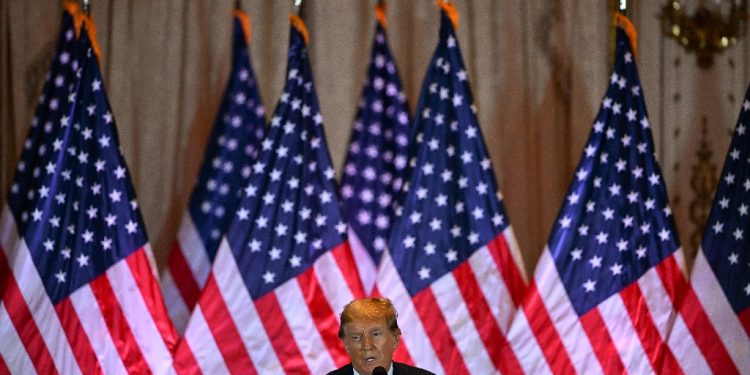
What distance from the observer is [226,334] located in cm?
688

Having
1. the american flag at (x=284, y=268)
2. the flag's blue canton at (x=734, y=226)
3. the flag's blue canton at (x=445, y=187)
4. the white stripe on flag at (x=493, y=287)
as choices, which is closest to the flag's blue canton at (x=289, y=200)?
the american flag at (x=284, y=268)

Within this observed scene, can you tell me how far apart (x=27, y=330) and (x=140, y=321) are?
65cm

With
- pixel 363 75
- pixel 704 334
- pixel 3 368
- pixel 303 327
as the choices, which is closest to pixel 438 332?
pixel 303 327

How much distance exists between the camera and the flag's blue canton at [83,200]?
6832 millimetres

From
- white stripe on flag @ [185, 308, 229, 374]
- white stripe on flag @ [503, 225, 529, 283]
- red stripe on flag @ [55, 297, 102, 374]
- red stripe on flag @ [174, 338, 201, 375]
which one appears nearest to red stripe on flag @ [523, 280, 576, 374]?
white stripe on flag @ [503, 225, 529, 283]

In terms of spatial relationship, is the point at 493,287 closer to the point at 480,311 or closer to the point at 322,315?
the point at 480,311

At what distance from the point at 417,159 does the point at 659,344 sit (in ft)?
6.02

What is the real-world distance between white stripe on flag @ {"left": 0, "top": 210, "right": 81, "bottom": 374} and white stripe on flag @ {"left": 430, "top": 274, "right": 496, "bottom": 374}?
2.20 meters

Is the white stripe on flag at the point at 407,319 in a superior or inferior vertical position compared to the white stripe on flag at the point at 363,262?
inferior

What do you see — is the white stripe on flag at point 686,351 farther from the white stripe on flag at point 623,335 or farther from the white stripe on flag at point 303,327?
the white stripe on flag at point 303,327

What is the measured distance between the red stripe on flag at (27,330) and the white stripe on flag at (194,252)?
1.25 metres

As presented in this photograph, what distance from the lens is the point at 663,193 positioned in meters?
6.95

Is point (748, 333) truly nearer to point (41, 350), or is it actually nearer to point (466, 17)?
point (466, 17)

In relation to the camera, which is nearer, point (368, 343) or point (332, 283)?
point (368, 343)
